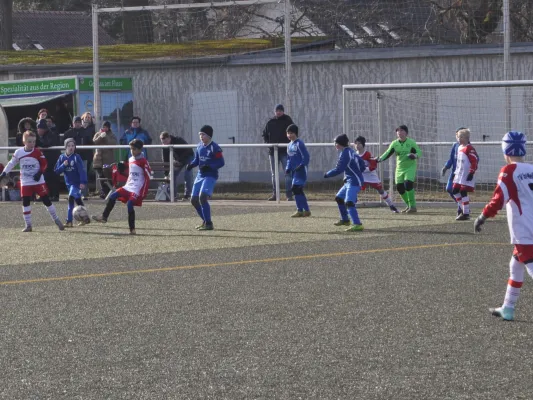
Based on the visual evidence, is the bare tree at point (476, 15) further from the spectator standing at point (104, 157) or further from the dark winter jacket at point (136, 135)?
the spectator standing at point (104, 157)

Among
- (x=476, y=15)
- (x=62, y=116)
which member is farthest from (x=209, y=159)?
(x=476, y=15)

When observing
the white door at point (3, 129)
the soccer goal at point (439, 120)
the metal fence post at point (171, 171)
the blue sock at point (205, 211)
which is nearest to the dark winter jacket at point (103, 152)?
the metal fence post at point (171, 171)

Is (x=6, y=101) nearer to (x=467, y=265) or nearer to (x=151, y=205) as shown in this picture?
(x=151, y=205)

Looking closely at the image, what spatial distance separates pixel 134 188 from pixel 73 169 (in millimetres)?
2041

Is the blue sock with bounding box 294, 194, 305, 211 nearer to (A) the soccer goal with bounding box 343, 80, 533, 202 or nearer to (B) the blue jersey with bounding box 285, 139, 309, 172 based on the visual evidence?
(B) the blue jersey with bounding box 285, 139, 309, 172

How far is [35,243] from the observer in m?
16.2

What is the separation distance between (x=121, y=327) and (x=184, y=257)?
4865mm

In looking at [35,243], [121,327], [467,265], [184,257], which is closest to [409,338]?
[121,327]

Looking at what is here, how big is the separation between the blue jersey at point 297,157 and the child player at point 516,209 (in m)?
9.60

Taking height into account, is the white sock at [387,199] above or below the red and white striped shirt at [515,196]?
below

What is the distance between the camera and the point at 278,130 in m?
22.8

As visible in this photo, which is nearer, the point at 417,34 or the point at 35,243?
the point at 35,243

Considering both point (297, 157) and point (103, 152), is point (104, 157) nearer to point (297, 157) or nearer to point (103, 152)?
point (103, 152)

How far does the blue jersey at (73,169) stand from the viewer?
18.9m
